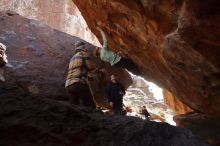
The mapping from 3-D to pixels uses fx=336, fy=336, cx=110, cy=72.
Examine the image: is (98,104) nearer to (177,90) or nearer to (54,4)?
(177,90)

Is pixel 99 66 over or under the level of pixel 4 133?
over

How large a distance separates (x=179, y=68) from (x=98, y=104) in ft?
18.5

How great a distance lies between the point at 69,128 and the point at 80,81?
305cm

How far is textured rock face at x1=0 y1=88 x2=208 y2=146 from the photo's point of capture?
5.64 meters

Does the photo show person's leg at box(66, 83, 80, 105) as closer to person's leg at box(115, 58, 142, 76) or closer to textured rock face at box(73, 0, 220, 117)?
textured rock face at box(73, 0, 220, 117)

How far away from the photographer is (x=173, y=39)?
679 centimetres

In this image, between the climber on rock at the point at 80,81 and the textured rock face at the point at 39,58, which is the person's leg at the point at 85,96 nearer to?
the climber on rock at the point at 80,81

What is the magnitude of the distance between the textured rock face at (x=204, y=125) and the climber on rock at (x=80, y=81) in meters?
2.76

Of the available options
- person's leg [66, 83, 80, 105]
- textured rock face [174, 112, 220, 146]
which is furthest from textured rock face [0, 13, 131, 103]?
textured rock face [174, 112, 220, 146]

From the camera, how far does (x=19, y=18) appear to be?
47.5ft

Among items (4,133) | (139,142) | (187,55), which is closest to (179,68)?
(187,55)

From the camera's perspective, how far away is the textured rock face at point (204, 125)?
29.8 ft

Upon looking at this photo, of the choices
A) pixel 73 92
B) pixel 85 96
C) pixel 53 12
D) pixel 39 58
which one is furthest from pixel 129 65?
pixel 53 12

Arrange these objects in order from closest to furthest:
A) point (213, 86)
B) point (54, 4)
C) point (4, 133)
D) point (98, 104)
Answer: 1. point (4, 133)
2. point (213, 86)
3. point (98, 104)
4. point (54, 4)
